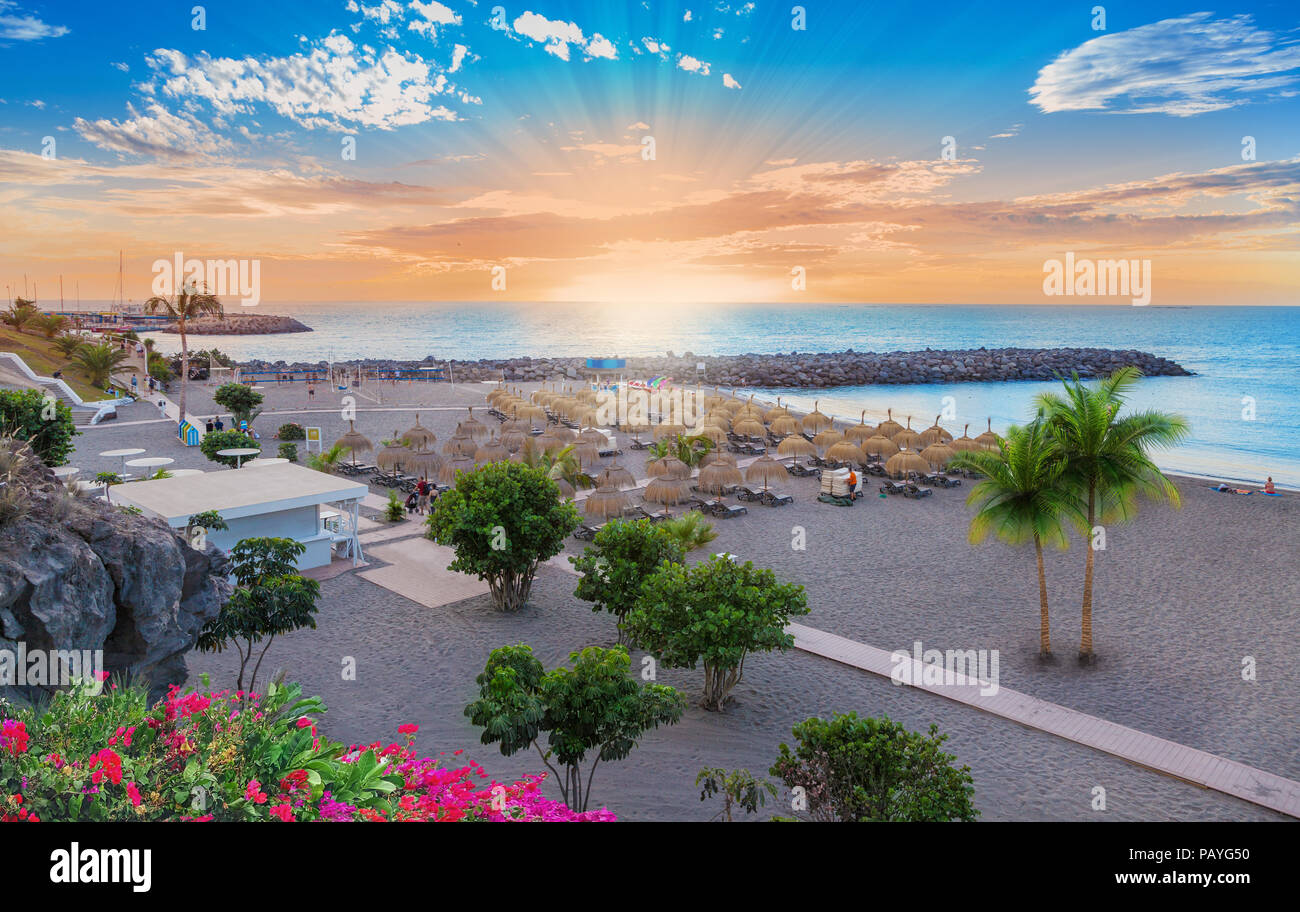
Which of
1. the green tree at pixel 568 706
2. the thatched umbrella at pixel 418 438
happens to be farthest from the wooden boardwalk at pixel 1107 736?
the thatched umbrella at pixel 418 438

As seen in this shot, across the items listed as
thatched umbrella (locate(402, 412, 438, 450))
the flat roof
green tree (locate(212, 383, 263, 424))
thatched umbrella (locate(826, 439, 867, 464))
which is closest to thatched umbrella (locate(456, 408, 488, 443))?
thatched umbrella (locate(402, 412, 438, 450))

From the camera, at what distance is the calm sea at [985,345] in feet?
158

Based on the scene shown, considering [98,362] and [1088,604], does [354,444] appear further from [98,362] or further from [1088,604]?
[98,362]

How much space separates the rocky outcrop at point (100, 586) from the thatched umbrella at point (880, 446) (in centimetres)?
2537

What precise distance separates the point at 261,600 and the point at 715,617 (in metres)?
6.00

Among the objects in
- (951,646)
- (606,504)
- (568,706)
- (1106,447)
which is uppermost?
(1106,447)

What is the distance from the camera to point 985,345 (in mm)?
128000

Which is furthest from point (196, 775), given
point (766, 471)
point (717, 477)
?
point (766, 471)

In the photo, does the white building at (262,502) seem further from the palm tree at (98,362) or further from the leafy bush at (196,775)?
the palm tree at (98,362)

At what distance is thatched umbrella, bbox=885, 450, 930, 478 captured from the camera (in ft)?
92.4
